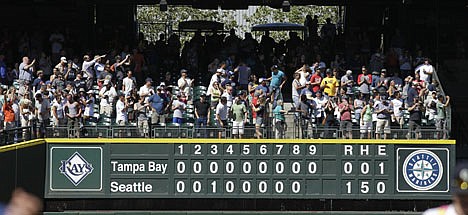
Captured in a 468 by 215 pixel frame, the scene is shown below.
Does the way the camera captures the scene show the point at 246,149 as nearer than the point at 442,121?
Yes

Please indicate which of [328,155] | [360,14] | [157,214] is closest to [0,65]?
[157,214]

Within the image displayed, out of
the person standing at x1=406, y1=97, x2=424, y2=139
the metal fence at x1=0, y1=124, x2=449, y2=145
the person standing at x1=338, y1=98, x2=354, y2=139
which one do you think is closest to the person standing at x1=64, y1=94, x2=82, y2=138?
the metal fence at x1=0, y1=124, x2=449, y2=145

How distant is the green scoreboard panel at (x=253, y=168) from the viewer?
82.2ft

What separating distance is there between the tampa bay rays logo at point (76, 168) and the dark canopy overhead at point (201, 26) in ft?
30.9

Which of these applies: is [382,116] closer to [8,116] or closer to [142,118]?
[142,118]

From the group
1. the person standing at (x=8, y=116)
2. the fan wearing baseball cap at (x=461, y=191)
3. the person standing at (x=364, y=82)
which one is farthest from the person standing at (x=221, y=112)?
the fan wearing baseball cap at (x=461, y=191)

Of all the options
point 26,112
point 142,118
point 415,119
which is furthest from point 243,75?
point 26,112

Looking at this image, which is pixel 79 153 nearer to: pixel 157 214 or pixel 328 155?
pixel 157 214

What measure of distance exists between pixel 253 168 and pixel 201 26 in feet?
32.2

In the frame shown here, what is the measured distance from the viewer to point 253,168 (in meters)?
25.1

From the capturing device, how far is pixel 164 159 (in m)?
25.3

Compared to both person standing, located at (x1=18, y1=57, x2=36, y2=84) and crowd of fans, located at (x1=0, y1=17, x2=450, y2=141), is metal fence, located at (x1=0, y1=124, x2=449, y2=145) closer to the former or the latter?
crowd of fans, located at (x1=0, y1=17, x2=450, y2=141)

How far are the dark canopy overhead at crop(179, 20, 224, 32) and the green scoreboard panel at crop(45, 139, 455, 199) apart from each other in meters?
9.29

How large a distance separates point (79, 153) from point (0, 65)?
3644mm
